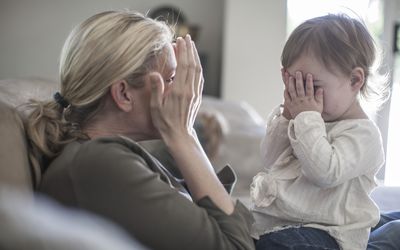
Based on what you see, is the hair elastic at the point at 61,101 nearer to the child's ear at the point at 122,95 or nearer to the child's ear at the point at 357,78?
the child's ear at the point at 122,95

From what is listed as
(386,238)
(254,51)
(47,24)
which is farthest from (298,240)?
(47,24)

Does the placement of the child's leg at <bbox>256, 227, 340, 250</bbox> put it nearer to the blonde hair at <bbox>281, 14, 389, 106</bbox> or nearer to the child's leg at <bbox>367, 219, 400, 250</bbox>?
the child's leg at <bbox>367, 219, 400, 250</bbox>

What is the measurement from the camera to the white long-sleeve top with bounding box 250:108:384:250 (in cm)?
123

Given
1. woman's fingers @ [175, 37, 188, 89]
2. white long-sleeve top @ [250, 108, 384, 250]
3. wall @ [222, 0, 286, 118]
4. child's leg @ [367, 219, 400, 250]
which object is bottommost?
wall @ [222, 0, 286, 118]

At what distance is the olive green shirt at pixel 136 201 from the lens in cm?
105

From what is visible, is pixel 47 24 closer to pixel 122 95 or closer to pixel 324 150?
pixel 122 95

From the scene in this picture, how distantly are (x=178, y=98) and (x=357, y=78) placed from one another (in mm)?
425

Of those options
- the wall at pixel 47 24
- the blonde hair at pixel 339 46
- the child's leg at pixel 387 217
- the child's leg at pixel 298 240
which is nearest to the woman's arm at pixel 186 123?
the child's leg at pixel 298 240

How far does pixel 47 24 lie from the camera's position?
5.68m

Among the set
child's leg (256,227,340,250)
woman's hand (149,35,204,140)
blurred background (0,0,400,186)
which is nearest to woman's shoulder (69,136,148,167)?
woman's hand (149,35,204,140)

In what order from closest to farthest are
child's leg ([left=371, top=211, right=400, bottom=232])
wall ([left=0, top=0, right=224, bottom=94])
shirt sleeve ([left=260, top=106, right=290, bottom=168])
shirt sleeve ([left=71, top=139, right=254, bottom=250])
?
shirt sleeve ([left=71, top=139, right=254, bottom=250]), shirt sleeve ([left=260, top=106, right=290, bottom=168]), child's leg ([left=371, top=211, right=400, bottom=232]), wall ([left=0, top=0, right=224, bottom=94])

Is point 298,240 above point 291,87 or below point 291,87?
below

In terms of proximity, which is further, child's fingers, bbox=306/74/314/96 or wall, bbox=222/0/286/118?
wall, bbox=222/0/286/118

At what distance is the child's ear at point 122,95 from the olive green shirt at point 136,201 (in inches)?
6.4
